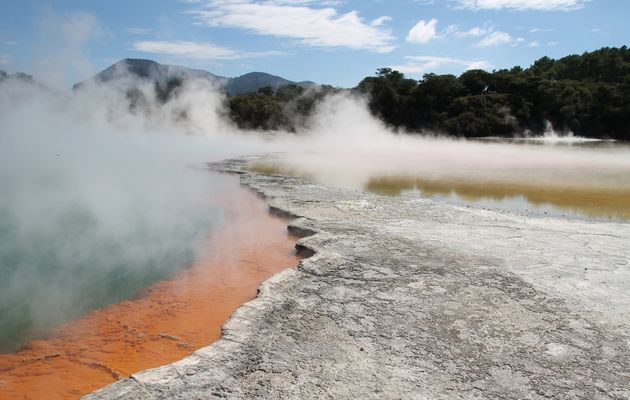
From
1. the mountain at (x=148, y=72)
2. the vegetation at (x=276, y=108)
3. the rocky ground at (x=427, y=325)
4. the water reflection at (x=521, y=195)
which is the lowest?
the rocky ground at (x=427, y=325)

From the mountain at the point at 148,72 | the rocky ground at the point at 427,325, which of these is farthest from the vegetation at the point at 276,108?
the rocky ground at the point at 427,325

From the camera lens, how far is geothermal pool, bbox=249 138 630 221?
7.28 m

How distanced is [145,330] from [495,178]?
8.27 m

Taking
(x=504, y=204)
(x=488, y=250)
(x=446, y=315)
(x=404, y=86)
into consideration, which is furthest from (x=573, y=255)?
(x=404, y=86)

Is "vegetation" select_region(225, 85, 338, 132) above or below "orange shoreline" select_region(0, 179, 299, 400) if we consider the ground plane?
above

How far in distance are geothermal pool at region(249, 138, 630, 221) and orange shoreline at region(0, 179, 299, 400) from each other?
3.73m

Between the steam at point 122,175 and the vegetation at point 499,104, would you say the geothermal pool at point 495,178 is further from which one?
the vegetation at point 499,104

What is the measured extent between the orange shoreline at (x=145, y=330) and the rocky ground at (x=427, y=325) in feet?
1.38

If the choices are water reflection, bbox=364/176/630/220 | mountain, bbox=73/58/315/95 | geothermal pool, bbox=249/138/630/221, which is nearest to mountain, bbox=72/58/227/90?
mountain, bbox=73/58/315/95

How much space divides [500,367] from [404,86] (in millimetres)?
27365

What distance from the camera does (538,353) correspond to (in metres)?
2.80

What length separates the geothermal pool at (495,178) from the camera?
7.28 m

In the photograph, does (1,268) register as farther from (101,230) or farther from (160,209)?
(160,209)

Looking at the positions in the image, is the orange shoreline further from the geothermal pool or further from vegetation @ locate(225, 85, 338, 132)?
vegetation @ locate(225, 85, 338, 132)
